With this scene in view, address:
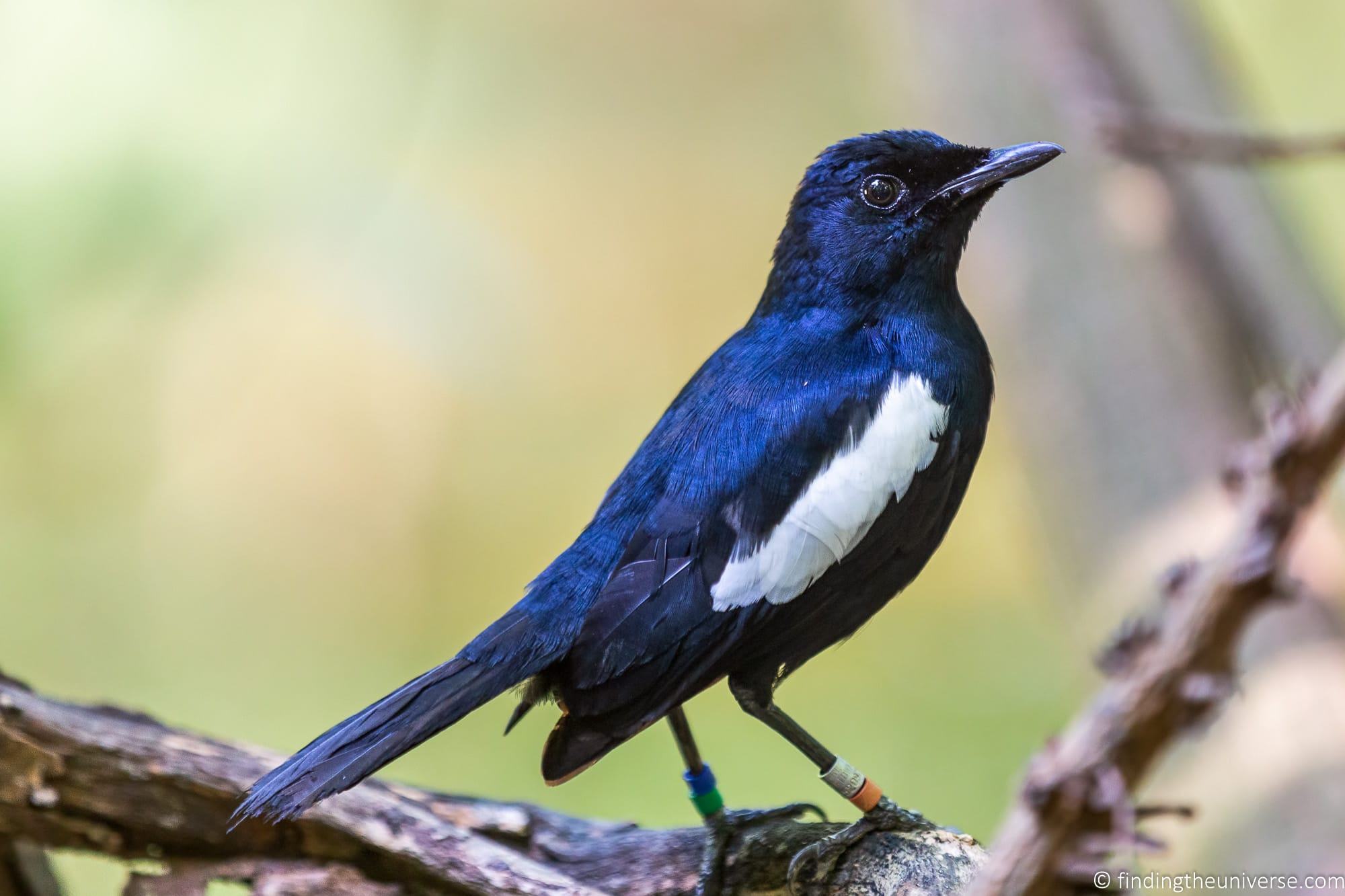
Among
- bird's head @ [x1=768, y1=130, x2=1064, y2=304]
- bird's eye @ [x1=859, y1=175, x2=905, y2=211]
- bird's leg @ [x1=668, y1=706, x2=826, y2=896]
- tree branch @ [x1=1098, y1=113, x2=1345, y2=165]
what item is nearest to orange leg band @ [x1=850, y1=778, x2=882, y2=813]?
bird's leg @ [x1=668, y1=706, x2=826, y2=896]

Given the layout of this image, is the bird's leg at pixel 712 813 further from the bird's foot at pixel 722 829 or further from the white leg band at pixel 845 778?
the white leg band at pixel 845 778

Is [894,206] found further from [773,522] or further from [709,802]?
[709,802]

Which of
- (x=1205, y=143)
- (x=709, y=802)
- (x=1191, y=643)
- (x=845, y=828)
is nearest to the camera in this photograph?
(x=1191, y=643)

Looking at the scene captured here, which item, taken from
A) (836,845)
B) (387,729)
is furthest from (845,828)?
(387,729)

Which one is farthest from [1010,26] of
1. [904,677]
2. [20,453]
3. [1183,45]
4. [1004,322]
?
[20,453]

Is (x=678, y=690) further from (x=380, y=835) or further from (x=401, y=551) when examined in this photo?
(x=401, y=551)

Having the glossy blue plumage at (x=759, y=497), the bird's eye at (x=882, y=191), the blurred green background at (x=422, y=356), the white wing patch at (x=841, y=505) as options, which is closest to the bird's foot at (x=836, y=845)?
the glossy blue plumage at (x=759, y=497)
